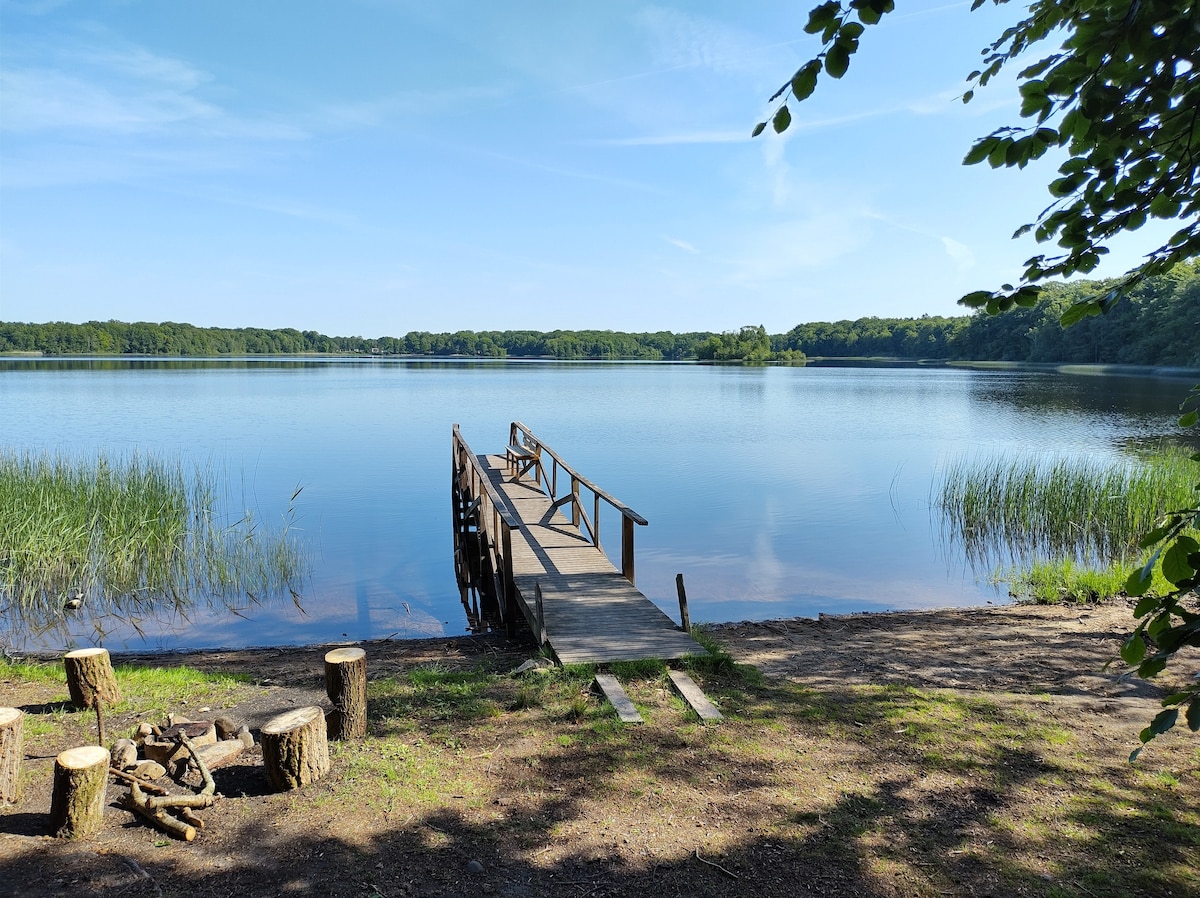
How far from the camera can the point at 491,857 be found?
385 centimetres

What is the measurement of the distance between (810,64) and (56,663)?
337 inches

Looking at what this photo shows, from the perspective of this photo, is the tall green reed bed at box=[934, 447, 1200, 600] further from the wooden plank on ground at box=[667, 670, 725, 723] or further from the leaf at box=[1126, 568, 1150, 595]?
the leaf at box=[1126, 568, 1150, 595]

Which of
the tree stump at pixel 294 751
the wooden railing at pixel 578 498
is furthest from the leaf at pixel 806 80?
the wooden railing at pixel 578 498

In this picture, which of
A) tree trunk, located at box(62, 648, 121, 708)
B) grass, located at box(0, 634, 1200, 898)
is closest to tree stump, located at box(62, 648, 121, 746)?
tree trunk, located at box(62, 648, 121, 708)

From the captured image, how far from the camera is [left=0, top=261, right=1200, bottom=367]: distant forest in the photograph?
67438 mm

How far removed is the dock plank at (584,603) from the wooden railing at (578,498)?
24 centimetres

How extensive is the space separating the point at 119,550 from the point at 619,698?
1020 cm

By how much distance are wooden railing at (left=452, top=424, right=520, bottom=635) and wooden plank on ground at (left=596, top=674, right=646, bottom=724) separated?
9.00 feet

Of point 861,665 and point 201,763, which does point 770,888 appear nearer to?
point 201,763

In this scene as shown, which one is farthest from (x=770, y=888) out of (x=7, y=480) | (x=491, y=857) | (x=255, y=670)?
(x=7, y=480)

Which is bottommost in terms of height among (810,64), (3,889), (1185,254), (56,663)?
(56,663)

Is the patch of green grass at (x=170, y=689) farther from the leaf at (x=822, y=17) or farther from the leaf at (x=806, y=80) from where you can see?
the leaf at (x=822, y=17)

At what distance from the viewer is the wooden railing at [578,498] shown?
8.98 metres

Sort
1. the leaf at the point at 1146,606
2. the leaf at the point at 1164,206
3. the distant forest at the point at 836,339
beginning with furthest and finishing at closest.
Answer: the distant forest at the point at 836,339
the leaf at the point at 1164,206
the leaf at the point at 1146,606
